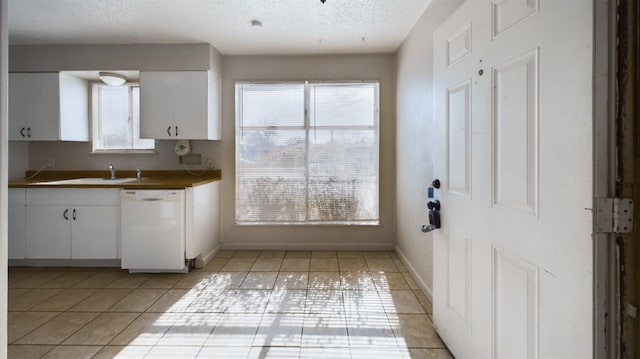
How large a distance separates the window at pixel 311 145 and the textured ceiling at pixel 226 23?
547 millimetres

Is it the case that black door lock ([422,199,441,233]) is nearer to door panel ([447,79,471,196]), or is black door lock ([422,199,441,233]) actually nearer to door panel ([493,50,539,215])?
door panel ([447,79,471,196])

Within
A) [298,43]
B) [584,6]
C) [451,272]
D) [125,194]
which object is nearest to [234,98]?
[298,43]

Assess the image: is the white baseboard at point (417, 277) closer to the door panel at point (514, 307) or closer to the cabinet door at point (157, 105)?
the door panel at point (514, 307)

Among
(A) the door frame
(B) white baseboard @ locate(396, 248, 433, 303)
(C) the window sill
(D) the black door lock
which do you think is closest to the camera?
(A) the door frame

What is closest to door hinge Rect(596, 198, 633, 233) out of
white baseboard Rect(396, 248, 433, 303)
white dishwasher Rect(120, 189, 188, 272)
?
white baseboard Rect(396, 248, 433, 303)

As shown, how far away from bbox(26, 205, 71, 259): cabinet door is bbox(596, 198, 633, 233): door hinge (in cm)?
415

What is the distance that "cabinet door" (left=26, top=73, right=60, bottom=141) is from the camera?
3.68m

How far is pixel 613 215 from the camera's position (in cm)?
89

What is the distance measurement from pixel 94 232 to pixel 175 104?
1588 mm

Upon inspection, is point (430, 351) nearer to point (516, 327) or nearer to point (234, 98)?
point (516, 327)

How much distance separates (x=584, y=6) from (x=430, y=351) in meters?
1.82

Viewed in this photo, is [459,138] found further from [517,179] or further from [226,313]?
[226,313]

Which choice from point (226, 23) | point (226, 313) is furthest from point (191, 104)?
point (226, 313)

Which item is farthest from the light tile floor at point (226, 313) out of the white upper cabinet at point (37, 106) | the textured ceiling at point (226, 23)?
the textured ceiling at point (226, 23)
